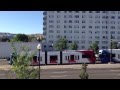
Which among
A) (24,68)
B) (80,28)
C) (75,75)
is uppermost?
(80,28)

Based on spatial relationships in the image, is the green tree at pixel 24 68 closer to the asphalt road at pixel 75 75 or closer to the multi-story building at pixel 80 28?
the asphalt road at pixel 75 75

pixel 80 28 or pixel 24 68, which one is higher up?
pixel 80 28

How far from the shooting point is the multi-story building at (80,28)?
→ 116019 millimetres

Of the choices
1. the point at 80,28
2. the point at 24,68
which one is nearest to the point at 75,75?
the point at 24,68

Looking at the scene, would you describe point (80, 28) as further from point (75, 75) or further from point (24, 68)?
point (24, 68)

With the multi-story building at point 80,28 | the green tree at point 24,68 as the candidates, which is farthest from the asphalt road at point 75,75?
the multi-story building at point 80,28

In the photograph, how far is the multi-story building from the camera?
116 metres

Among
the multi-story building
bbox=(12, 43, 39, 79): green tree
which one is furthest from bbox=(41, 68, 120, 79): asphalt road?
the multi-story building

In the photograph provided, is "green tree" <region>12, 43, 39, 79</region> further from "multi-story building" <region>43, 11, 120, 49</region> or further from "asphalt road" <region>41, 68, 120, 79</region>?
"multi-story building" <region>43, 11, 120, 49</region>

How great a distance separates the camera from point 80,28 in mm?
117312
